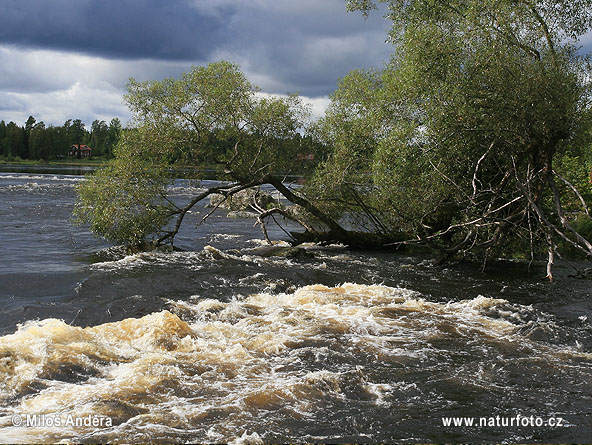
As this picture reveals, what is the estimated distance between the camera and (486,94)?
16.4m

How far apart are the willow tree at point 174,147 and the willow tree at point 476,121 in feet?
12.8

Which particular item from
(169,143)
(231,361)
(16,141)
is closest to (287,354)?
(231,361)

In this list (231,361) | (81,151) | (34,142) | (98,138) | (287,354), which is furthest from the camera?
(98,138)

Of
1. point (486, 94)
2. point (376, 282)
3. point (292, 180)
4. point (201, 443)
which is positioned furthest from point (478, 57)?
point (201, 443)

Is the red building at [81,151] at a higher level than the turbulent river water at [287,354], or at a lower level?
higher

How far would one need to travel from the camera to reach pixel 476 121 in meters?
17.0

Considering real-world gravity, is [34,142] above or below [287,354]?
above

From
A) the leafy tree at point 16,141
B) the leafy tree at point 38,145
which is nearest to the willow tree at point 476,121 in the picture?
the leafy tree at point 38,145

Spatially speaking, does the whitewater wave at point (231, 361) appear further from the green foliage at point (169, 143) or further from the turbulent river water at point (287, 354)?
the green foliage at point (169, 143)

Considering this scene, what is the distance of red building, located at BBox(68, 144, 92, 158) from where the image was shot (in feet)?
509

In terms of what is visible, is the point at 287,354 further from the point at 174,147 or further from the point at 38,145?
the point at 38,145

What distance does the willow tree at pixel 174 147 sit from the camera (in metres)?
21.4

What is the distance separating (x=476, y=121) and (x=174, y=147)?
11.9 m

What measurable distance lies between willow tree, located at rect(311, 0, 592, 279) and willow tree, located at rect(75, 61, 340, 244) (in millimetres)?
3895
